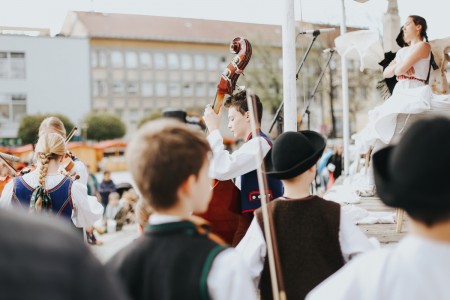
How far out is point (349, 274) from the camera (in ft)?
4.83

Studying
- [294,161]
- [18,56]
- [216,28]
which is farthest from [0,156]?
[216,28]

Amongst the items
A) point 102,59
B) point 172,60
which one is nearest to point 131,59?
point 102,59

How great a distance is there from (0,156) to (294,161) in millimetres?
3166

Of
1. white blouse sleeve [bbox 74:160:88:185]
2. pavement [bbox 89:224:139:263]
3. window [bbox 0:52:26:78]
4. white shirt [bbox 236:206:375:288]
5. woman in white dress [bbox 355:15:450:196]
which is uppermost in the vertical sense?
window [bbox 0:52:26:78]

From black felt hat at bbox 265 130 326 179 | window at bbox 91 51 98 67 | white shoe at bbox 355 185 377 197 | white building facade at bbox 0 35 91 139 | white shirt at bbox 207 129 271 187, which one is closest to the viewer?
black felt hat at bbox 265 130 326 179

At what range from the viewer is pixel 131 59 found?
59.2 metres

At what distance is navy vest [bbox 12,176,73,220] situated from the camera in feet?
12.0

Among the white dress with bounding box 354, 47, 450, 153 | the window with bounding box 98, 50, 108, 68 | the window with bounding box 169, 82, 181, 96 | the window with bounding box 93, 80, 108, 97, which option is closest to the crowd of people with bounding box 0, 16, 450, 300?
the white dress with bounding box 354, 47, 450, 153

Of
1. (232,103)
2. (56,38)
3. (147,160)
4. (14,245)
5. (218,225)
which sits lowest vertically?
(218,225)

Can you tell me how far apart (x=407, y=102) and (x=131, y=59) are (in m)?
56.1

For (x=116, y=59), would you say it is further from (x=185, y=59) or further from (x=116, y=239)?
(x=116, y=239)

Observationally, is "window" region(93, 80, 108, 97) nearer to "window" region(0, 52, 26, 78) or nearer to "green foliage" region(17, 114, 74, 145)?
"window" region(0, 52, 26, 78)

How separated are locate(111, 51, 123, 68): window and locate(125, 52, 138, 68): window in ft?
2.28

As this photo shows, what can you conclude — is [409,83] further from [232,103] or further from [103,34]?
[103,34]
